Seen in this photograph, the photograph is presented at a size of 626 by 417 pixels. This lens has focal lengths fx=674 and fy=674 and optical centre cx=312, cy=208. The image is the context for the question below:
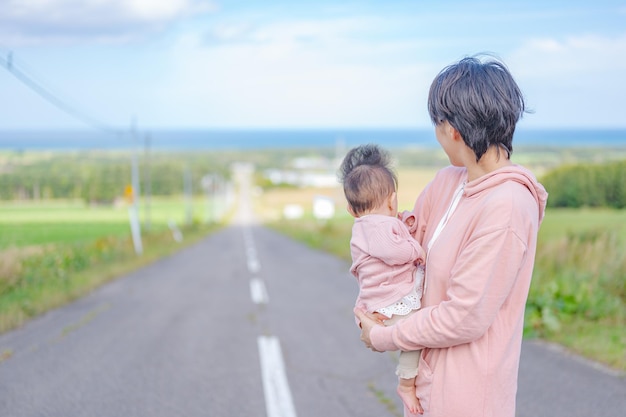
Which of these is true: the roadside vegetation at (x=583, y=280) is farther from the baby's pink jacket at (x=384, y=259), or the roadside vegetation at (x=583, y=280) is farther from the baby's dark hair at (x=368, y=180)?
the baby's pink jacket at (x=384, y=259)

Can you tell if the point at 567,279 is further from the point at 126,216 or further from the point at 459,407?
the point at 126,216

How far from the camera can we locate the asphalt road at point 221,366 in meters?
5.05

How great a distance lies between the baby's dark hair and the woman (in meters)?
0.26

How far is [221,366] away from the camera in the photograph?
643 centimetres

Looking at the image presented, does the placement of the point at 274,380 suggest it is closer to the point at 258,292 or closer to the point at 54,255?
the point at 258,292

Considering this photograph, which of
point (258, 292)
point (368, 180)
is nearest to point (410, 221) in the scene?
point (368, 180)

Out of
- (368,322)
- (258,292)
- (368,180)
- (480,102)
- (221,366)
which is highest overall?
(480,102)

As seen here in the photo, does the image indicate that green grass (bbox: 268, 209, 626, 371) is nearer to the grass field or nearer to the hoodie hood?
the hoodie hood

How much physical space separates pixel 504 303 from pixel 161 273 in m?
14.2

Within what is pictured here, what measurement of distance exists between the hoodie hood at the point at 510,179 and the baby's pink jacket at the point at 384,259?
27 cm

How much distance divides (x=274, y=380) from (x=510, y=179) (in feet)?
14.5

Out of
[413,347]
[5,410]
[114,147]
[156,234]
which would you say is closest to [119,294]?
[5,410]

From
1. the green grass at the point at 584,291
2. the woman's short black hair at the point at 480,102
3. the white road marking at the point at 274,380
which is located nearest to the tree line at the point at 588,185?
the green grass at the point at 584,291

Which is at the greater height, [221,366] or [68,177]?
[68,177]
